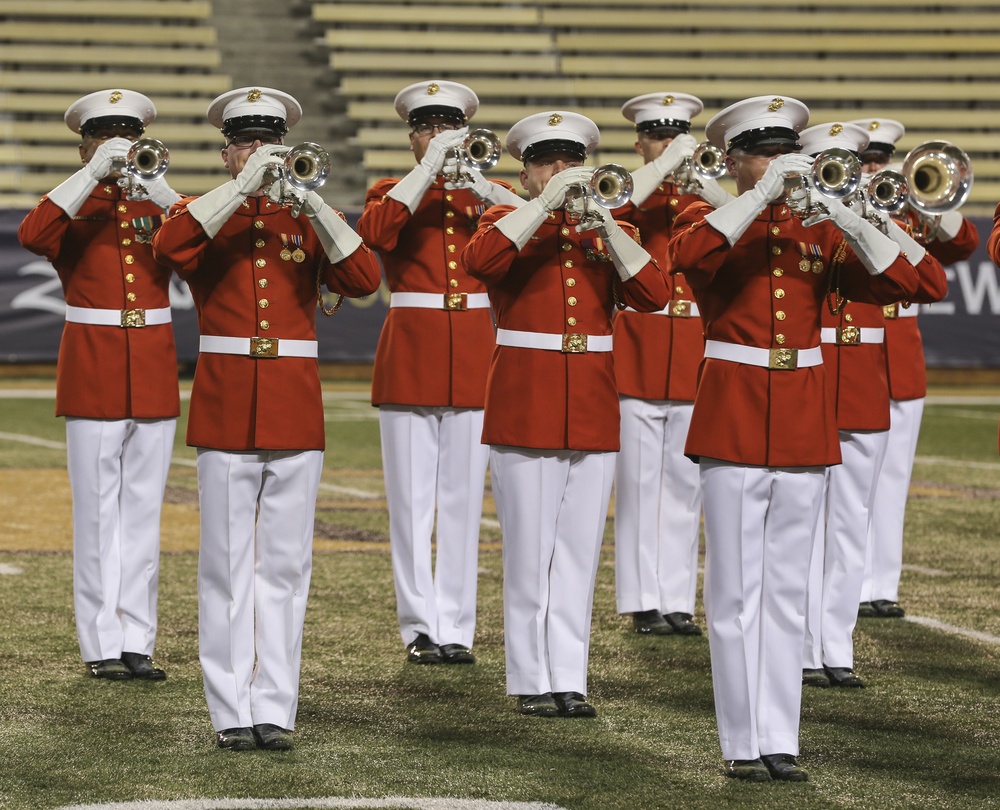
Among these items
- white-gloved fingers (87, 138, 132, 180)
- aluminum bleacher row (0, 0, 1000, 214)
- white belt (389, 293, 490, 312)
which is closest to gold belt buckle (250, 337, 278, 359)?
white-gloved fingers (87, 138, 132, 180)

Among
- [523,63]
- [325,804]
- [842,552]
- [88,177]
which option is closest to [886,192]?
[842,552]

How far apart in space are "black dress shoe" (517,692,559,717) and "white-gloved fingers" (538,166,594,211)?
4.44 feet

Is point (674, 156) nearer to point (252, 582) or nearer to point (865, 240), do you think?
point (865, 240)

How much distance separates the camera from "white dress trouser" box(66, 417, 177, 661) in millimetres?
5230

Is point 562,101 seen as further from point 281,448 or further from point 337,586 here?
point 281,448

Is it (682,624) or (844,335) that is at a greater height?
(844,335)

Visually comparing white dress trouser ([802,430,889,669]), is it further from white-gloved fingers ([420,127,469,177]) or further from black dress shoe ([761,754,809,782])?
white-gloved fingers ([420,127,469,177])

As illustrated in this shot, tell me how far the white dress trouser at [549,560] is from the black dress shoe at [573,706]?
21 millimetres

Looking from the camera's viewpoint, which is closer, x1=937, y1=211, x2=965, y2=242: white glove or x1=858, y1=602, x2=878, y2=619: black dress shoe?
x1=937, y1=211, x2=965, y2=242: white glove

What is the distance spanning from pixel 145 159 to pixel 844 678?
8.54 feet

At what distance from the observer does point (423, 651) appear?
18.1ft

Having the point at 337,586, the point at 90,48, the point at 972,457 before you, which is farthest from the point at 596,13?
the point at 337,586

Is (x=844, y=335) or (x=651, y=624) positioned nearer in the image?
(x=844, y=335)

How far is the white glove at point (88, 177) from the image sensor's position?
5.02 metres
